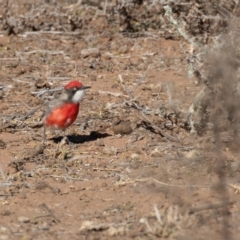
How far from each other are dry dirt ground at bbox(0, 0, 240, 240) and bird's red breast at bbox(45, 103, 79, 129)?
207mm

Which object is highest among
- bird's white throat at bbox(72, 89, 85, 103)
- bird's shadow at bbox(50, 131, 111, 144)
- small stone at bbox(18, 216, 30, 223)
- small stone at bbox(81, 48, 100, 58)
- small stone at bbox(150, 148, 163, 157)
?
bird's white throat at bbox(72, 89, 85, 103)

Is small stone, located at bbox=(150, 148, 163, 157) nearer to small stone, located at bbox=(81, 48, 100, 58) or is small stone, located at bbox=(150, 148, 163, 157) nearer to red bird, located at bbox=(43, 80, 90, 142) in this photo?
red bird, located at bbox=(43, 80, 90, 142)

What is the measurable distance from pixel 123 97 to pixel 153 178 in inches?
109

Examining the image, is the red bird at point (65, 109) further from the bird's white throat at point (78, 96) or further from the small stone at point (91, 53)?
the small stone at point (91, 53)

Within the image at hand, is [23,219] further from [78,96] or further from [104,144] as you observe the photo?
[78,96]

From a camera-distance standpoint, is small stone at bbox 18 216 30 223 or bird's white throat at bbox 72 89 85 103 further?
bird's white throat at bbox 72 89 85 103

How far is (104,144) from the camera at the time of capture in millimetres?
8617

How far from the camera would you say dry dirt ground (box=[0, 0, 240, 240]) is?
638 cm

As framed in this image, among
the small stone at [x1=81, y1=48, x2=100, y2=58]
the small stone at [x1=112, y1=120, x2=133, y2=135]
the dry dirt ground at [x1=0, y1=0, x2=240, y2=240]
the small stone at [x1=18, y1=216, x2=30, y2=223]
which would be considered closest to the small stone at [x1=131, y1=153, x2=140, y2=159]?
the dry dirt ground at [x1=0, y1=0, x2=240, y2=240]

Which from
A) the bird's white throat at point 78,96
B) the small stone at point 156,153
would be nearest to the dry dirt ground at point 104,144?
the small stone at point 156,153

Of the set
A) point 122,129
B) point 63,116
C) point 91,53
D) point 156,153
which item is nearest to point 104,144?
point 122,129

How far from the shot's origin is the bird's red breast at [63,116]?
874cm

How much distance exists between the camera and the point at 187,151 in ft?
26.5

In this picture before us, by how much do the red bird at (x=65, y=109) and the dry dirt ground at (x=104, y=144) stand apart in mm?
213
